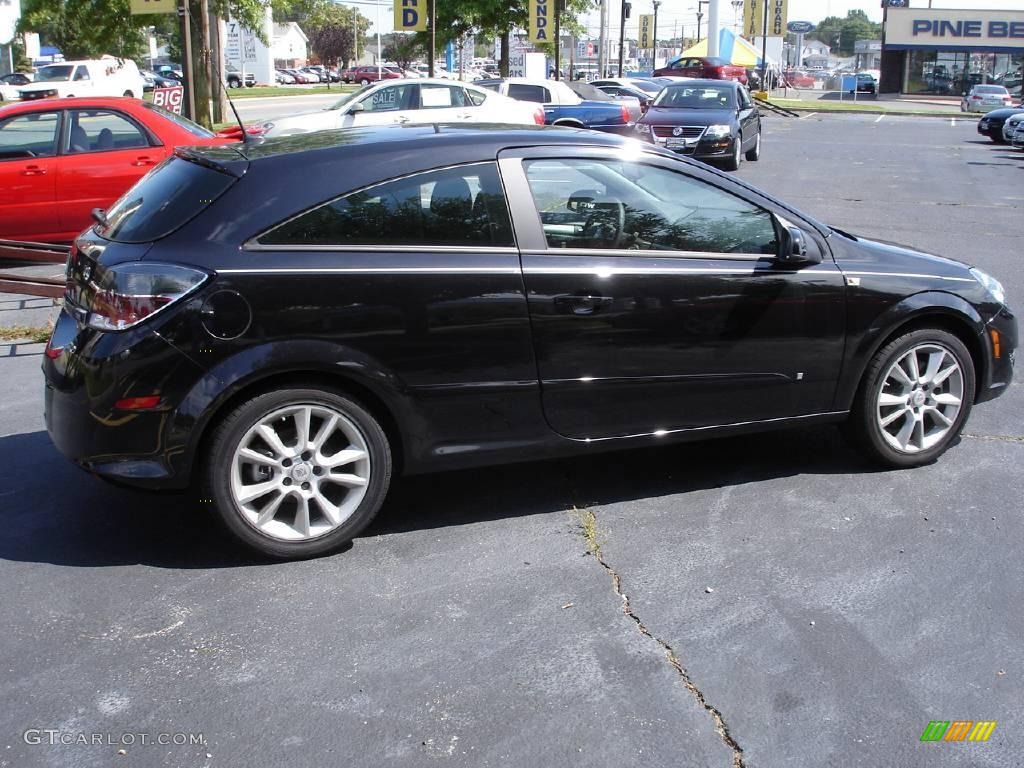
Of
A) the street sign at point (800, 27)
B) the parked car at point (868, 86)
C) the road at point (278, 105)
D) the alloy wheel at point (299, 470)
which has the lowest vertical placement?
the alloy wheel at point (299, 470)

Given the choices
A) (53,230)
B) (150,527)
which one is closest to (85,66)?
(53,230)

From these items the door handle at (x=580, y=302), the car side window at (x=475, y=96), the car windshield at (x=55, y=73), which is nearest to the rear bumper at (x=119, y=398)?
the door handle at (x=580, y=302)

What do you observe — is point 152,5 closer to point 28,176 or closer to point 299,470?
point 28,176

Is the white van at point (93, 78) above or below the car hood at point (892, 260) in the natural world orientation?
above

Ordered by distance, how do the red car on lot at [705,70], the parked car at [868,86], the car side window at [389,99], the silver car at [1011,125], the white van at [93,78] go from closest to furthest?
the car side window at [389,99], the silver car at [1011,125], the white van at [93,78], the red car on lot at [705,70], the parked car at [868,86]

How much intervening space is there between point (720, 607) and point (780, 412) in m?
1.33

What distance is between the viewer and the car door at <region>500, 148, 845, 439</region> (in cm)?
444

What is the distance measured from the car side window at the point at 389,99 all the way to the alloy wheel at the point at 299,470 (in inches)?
637

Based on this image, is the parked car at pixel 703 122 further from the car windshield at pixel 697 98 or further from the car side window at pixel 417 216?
the car side window at pixel 417 216

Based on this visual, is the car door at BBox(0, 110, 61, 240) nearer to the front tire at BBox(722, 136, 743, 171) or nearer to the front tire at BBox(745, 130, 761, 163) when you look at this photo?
the front tire at BBox(722, 136, 743, 171)

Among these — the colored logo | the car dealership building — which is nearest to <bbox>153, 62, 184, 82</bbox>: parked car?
the car dealership building

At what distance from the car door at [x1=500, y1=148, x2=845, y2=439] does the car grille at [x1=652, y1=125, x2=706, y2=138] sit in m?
15.6

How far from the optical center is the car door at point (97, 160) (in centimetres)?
1030

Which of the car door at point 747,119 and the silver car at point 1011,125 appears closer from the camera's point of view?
the car door at point 747,119
